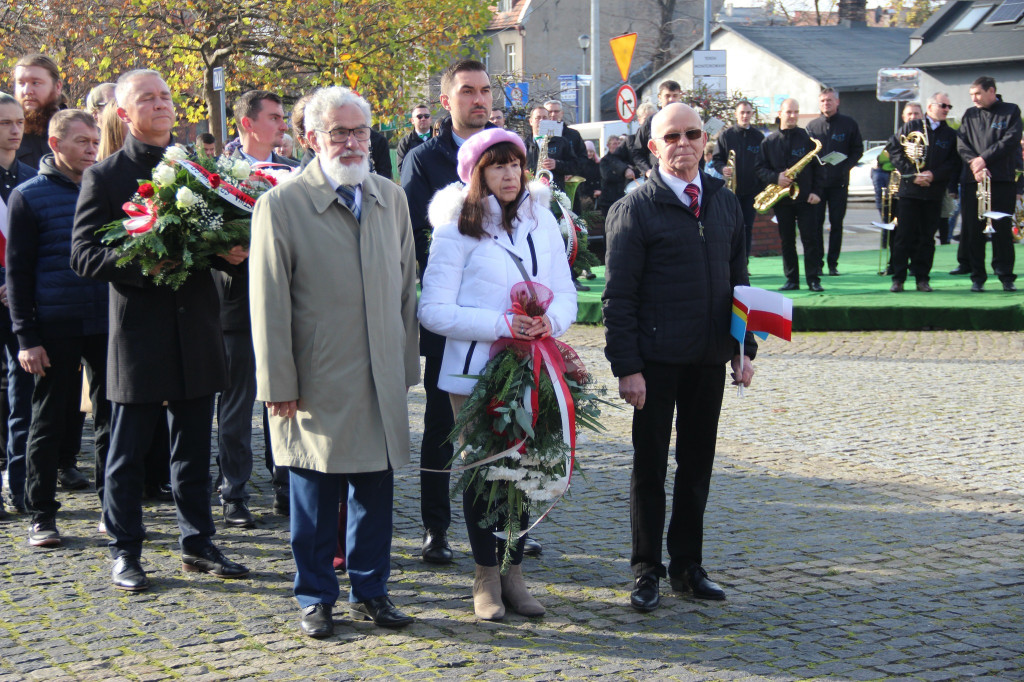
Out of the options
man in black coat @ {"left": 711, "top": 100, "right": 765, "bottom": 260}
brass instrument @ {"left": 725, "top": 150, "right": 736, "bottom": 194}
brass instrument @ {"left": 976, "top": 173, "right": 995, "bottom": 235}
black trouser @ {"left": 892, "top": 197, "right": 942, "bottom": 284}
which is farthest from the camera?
brass instrument @ {"left": 725, "top": 150, "right": 736, "bottom": 194}

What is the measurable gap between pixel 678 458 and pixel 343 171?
1961mm

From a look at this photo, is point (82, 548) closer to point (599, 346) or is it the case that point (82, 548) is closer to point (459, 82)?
point (459, 82)

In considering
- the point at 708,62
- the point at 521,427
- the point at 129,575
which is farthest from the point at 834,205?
the point at 129,575

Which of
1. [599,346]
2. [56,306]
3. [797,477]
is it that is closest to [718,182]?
[797,477]

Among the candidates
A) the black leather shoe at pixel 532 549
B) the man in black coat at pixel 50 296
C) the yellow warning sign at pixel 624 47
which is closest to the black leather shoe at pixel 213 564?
the man in black coat at pixel 50 296

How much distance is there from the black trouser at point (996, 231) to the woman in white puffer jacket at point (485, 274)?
9.73m

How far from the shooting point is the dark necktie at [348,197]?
15.1 feet

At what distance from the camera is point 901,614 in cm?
481

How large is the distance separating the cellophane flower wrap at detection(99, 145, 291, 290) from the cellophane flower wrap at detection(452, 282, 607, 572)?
55.3 inches

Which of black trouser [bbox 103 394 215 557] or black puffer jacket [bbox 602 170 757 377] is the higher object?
black puffer jacket [bbox 602 170 757 377]

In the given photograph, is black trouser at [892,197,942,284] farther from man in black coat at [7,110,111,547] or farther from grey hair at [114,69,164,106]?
grey hair at [114,69,164,106]

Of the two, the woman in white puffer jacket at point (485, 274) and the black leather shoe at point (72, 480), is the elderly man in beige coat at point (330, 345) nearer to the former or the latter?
the woman in white puffer jacket at point (485, 274)

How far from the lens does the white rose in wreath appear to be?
5.04 m

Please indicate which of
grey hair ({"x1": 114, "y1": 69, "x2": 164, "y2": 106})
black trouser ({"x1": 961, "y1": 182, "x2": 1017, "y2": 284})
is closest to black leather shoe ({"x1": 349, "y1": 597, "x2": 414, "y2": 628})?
grey hair ({"x1": 114, "y1": 69, "x2": 164, "y2": 106})
